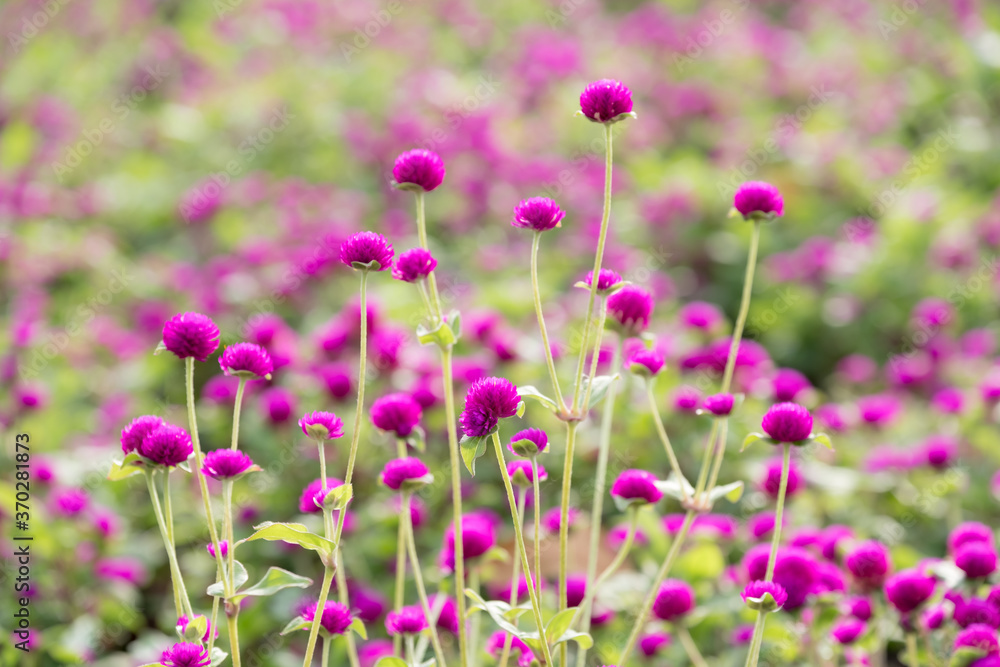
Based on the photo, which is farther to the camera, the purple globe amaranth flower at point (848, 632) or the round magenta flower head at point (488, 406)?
the purple globe amaranth flower at point (848, 632)

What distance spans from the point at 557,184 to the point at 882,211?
1.54 meters

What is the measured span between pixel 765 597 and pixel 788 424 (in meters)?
0.27

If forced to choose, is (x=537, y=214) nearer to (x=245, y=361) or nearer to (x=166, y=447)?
(x=245, y=361)

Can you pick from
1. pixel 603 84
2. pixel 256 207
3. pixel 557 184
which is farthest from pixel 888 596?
pixel 256 207

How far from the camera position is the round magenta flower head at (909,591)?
5.39ft

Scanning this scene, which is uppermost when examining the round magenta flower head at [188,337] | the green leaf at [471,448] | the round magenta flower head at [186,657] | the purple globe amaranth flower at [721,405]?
the round magenta flower head at [188,337]

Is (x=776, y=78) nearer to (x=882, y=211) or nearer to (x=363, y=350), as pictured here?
(x=882, y=211)

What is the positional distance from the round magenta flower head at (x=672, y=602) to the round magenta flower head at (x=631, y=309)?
0.51 metres

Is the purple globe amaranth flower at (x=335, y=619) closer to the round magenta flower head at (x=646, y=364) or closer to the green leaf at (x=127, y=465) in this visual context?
the green leaf at (x=127, y=465)

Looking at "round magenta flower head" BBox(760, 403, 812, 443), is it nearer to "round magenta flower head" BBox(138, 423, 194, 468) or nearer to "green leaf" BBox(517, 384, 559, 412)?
"green leaf" BBox(517, 384, 559, 412)

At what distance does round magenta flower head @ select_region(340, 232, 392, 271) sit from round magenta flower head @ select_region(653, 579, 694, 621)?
893 millimetres

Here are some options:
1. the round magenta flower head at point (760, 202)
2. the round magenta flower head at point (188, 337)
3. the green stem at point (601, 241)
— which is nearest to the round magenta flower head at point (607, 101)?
the green stem at point (601, 241)

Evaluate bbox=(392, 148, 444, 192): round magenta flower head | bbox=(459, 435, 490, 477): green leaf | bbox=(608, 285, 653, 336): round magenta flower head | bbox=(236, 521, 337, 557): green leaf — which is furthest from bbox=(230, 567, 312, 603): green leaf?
bbox=(608, 285, 653, 336): round magenta flower head

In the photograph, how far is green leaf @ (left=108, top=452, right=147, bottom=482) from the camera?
126 cm
